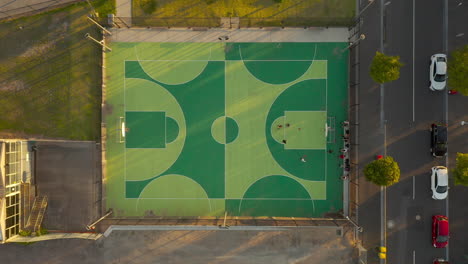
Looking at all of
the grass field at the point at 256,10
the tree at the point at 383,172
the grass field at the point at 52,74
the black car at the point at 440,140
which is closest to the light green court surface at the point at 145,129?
the grass field at the point at 52,74

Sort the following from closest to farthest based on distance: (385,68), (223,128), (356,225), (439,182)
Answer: (385,68), (356,225), (439,182), (223,128)

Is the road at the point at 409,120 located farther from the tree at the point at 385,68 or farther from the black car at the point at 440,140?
the tree at the point at 385,68

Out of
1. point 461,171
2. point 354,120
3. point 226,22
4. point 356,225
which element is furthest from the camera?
point 226,22

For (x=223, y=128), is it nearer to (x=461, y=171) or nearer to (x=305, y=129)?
(x=305, y=129)

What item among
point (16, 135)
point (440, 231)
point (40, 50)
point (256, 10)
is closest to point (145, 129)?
point (16, 135)

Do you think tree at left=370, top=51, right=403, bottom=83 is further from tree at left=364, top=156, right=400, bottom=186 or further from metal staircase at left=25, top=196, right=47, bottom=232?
metal staircase at left=25, top=196, right=47, bottom=232

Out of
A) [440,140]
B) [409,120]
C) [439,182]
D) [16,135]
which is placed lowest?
[439,182]

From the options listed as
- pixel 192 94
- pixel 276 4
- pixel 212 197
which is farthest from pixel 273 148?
pixel 276 4

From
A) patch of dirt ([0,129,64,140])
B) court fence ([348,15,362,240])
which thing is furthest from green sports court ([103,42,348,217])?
patch of dirt ([0,129,64,140])
